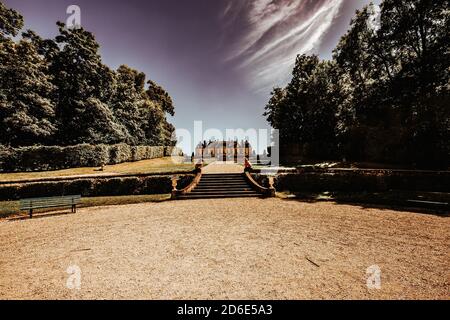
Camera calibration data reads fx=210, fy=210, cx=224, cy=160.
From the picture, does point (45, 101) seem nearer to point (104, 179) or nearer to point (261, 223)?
point (104, 179)

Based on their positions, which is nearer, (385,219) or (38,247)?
(38,247)

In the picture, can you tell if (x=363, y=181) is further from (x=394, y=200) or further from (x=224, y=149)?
(x=224, y=149)

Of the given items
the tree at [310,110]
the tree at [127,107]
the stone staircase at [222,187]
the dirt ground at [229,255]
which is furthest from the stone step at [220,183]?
the tree at [127,107]

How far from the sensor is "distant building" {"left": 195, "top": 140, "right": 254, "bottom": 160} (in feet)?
225

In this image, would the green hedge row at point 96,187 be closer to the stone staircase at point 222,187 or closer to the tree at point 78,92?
the stone staircase at point 222,187

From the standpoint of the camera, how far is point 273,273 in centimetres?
483

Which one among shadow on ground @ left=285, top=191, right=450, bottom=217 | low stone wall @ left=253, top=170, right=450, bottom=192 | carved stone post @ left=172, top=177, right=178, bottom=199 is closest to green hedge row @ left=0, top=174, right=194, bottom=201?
carved stone post @ left=172, top=177, right=178, bottom=199

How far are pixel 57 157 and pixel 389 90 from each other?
3785cm

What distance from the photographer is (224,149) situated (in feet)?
242

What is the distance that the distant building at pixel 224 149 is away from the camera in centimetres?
6856

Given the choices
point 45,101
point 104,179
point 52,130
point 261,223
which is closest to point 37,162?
point 52,130

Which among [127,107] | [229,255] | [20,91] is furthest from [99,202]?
[127,107]

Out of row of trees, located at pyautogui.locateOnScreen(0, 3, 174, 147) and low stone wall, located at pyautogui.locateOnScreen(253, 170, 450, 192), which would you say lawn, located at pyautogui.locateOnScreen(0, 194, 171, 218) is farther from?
row of trees, located at pyautogui.locateOnScreen(0, 3, 174, 147)
